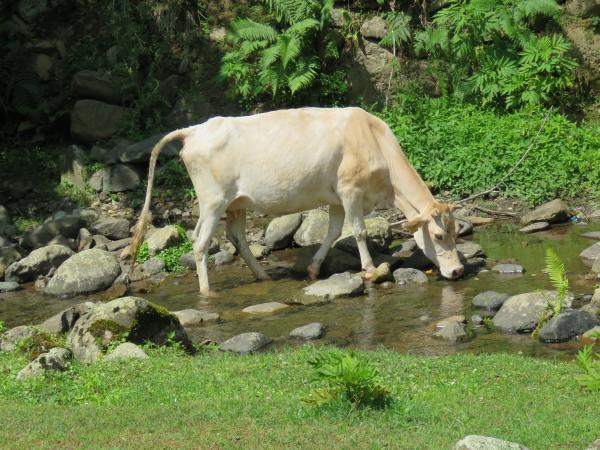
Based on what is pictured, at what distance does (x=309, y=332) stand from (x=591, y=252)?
17.2 feet

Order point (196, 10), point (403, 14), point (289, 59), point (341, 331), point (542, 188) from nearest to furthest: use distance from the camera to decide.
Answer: point (341, 331) < point (542, 188) < point (289, 59) < point (403, 14) < point (196, 10)

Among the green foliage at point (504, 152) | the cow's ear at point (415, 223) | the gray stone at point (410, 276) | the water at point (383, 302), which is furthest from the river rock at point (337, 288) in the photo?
the green foliage at point (504, 152)

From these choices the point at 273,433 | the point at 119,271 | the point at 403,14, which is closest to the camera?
the point at 273,433

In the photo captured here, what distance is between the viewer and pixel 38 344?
1089 centimetres

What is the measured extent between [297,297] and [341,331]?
1835 mm

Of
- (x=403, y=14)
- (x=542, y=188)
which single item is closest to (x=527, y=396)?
(x=542, y=188)

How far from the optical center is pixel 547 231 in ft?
55.1

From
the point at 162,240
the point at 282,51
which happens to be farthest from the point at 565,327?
the point at 282,51

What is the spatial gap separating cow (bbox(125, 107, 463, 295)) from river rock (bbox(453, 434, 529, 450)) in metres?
8.04

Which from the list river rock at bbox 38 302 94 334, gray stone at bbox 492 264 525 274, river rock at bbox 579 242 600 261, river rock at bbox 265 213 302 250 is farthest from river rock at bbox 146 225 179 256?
river rock at bbox 579 242 600 261

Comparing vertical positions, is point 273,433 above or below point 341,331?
above

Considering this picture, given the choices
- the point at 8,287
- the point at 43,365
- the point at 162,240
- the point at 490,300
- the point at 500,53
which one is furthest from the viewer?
the point at 500,53

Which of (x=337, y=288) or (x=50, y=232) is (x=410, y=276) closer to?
(x=337, y=288)

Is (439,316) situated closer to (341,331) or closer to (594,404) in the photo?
(341,331)
